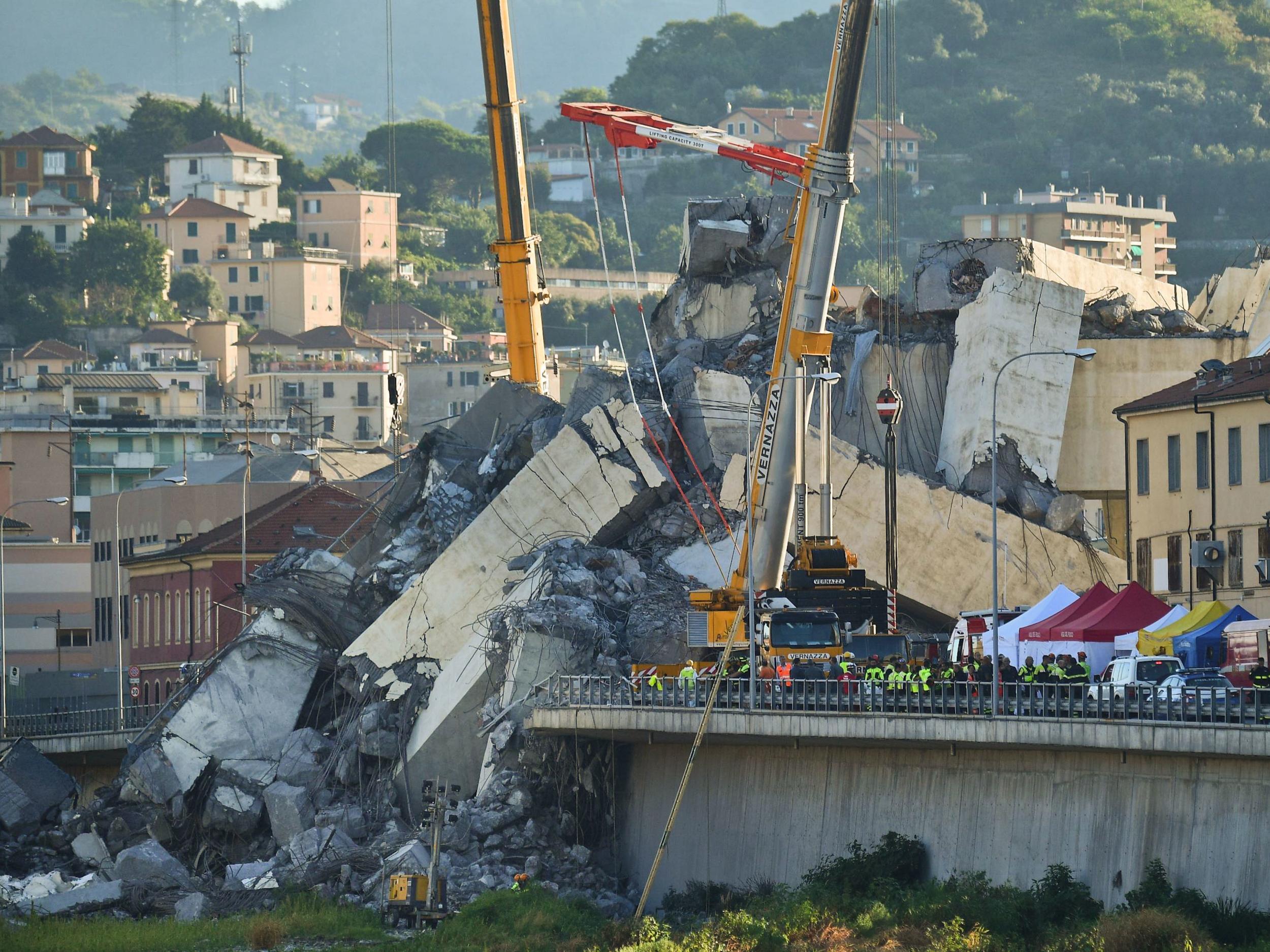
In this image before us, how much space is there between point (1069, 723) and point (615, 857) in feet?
45.8

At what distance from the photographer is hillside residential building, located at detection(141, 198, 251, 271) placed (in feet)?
609

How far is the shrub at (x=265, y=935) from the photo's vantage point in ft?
151

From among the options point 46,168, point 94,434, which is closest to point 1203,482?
point 94,434

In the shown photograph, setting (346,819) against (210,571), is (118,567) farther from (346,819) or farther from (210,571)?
(346,819)

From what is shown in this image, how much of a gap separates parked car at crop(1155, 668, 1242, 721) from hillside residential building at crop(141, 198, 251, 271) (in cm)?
15368

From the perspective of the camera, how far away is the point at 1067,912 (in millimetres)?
38000

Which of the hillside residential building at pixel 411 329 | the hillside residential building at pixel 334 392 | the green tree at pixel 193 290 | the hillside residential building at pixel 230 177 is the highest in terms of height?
the hillside residential building at pixel 230 177

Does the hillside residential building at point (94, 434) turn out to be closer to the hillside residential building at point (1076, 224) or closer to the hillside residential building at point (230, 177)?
the hillside residential building at point (1076, 224)

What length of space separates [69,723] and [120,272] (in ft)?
362

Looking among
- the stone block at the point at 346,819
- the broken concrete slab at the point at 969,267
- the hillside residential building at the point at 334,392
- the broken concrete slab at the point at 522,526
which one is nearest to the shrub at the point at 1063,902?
the stone block at the point at 346,819

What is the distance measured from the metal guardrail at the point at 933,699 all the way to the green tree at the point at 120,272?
130 metres

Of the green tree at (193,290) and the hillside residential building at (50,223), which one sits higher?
the hillside residential building at (50,223)

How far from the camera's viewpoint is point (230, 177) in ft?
635

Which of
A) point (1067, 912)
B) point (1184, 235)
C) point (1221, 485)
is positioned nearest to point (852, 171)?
point (1221, 485)
